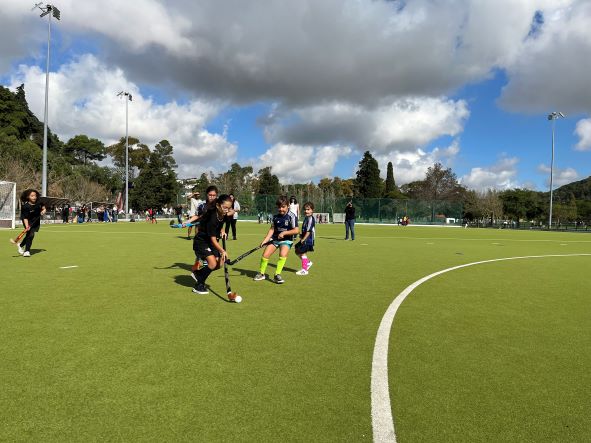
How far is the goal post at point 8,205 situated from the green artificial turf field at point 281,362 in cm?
2370

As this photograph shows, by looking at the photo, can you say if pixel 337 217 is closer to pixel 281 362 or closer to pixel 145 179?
pixel 145 179

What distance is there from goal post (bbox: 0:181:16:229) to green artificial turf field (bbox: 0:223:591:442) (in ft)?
77.7

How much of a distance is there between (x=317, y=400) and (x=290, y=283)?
5.14 m

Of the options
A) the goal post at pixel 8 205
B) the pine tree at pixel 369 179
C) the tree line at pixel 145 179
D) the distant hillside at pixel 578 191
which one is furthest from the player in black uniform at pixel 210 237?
the distant hillside at pixel 578 191

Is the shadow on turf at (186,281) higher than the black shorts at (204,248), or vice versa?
the black shorts at (204,248)

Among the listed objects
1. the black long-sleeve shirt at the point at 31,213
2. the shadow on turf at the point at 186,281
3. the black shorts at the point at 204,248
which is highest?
the black long-sleeve shirt at the point at 31,213

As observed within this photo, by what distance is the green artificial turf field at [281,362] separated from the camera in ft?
9.44

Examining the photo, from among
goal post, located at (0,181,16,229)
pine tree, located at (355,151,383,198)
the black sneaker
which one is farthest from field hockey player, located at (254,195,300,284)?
pine tree, located at (355,151,383,198)

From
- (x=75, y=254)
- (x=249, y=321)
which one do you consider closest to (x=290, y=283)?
(x=249, y=321)

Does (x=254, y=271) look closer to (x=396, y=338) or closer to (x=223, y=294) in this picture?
(x=223, y=294)

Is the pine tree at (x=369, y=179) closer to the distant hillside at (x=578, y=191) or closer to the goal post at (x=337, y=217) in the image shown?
the goal post at (x=337, y=217)

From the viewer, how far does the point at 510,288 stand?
833cm

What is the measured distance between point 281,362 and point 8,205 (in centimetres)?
3067

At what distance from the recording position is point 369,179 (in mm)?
96250
